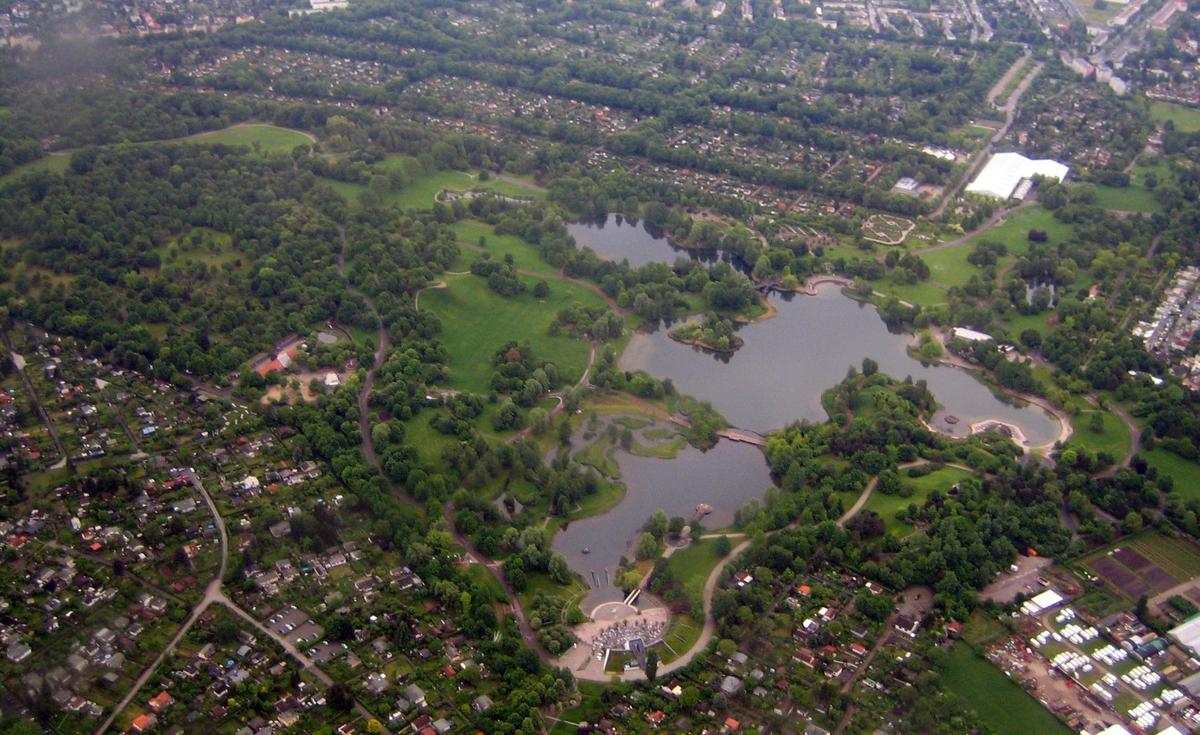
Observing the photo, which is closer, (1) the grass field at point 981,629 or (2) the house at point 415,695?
(2) the house at point 415,695

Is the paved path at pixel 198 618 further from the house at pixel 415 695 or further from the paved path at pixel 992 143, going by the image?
the paved path at pixel 992 143

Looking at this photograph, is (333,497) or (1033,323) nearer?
(333,497)

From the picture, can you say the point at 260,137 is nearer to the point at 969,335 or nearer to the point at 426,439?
the point at 426,439

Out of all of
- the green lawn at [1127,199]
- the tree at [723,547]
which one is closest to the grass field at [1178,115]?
the green lawn at [1127,199]

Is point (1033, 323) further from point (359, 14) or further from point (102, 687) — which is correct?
point (359, 14)

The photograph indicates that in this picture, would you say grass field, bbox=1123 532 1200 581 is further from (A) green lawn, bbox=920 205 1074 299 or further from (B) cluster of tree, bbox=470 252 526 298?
(B) cluster of tree, bbox=470 252 526 298

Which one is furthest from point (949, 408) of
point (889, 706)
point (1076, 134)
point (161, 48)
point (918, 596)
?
point (161, 48)
